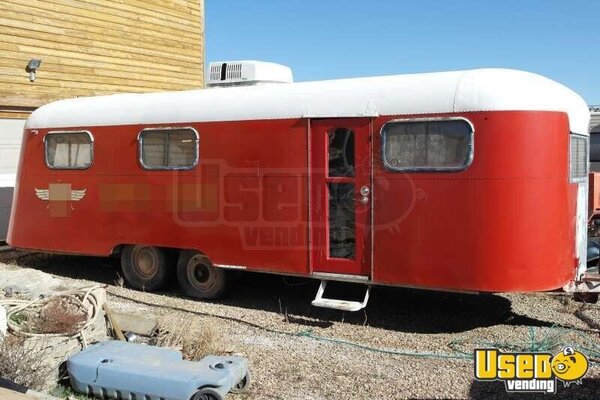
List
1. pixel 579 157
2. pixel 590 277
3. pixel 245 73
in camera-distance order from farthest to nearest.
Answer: pixel 245 73, pixel 579 157, pixel 590 277

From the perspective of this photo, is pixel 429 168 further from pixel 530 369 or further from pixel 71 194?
pixel 71 194

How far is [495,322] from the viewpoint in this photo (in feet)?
22.3

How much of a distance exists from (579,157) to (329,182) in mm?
2728

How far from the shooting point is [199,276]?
8.05m

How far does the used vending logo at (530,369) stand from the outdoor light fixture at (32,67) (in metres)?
9.38

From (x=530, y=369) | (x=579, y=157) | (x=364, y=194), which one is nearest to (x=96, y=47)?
(x=364, y=194)

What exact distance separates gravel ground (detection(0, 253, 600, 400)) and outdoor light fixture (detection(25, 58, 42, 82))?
4.14 m

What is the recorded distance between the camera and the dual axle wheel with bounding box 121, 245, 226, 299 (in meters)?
7.93

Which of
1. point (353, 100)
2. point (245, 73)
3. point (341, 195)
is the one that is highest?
point (245, 73)

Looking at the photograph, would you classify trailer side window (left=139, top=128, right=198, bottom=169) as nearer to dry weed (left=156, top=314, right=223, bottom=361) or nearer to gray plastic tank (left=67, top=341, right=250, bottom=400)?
dry weed (left=156, top=314, right=223, bottom=361)

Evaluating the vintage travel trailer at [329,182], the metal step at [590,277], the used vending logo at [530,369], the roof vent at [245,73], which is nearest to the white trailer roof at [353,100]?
the vintage travel trailer at [329,182]

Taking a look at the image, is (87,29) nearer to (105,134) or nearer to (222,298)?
(105,134)

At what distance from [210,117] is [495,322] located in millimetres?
4033

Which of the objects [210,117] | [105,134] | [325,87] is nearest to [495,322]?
[325,87]
